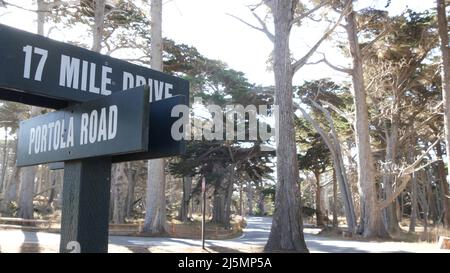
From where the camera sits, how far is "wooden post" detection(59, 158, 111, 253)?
2455 mm

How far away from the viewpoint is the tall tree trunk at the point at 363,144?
23.1 metres

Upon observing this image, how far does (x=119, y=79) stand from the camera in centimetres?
274

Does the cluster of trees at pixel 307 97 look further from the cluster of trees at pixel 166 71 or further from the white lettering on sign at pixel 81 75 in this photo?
the white lettering on sign at pixel 81 75

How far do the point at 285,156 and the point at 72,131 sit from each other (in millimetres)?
12198

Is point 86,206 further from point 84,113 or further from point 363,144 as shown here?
point 363,144

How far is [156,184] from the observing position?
21.3 m

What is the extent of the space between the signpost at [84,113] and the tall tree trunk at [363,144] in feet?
72.6

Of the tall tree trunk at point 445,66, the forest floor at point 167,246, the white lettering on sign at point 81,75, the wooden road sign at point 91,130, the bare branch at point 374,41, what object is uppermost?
the bare branch at point 374,41

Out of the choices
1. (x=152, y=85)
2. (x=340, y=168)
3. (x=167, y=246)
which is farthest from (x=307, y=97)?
(x=152, y=85)

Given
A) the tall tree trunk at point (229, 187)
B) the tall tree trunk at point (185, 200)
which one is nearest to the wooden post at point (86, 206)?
the tall tree trunk at point (229, 187)

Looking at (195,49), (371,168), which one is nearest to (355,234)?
(371,168)

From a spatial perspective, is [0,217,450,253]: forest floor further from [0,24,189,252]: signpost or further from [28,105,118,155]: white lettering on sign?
[0,24,189,252]: signpost
